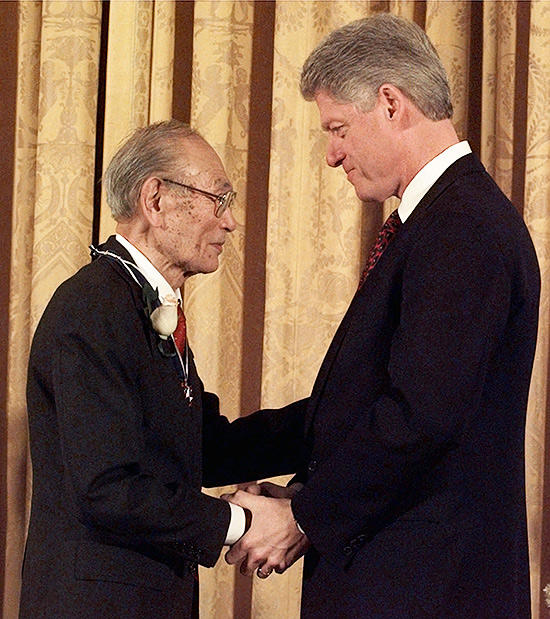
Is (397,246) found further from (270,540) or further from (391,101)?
(270,540)

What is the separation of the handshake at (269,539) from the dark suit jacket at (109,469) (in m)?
0.07

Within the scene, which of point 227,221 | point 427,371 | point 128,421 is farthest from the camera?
point 227,221

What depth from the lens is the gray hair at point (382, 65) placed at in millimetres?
1874

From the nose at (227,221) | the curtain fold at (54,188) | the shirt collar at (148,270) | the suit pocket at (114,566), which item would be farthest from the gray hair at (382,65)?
the curtain fold at (54,188)

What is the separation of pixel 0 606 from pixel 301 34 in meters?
1.89

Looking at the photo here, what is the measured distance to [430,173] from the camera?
74.0 inches

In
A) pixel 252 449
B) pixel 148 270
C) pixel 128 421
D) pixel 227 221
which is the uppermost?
pixel 227 221

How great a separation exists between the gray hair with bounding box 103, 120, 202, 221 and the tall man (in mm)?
351

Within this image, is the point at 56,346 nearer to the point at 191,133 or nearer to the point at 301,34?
the point at 191,133

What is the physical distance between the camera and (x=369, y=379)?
1814 millimetres

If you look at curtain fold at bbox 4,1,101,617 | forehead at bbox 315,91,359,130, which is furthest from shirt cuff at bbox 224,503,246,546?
curtain fold at bbox 4,1,101,617

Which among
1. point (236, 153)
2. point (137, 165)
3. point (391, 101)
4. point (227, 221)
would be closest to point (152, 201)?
point (137, 165)

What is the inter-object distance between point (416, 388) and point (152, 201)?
2.34 feet

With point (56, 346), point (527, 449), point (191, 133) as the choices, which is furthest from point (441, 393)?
point (527, 449)
